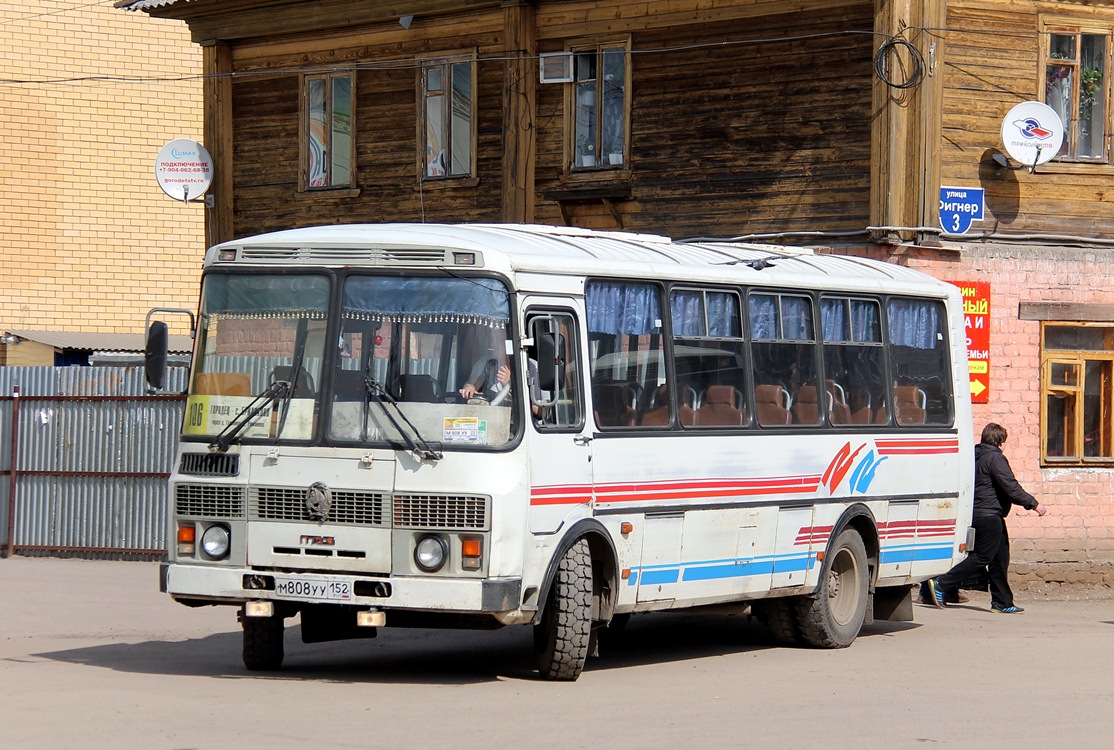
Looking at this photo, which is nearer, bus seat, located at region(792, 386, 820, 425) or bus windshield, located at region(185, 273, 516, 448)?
bus windshield, located at region(185, 273, 516, 448)

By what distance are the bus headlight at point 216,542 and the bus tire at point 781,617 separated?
4.55m

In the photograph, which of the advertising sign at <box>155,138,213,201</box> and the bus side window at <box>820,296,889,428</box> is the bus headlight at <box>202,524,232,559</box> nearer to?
the bus side window at <box>820,296,889,428</box>

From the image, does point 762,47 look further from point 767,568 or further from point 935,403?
point 767,568

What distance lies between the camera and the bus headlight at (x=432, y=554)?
34.1ft

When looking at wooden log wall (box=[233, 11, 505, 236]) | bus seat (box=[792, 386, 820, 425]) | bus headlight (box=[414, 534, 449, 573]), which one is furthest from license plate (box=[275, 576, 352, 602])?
wooden log wall (box=[233, 11, 505, 236])

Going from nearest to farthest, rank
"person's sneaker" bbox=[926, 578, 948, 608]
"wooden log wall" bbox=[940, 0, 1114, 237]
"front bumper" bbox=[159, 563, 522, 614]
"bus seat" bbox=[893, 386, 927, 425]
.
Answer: "front bumper" bbox=[159, 563, 522, 614] < "bus seat" bbox=[893, 386, 927, 425] < "person's sneaker" bbox=[926, 578, 948, 608] < "wooden log wall" bbox=[940, 0, 1114, 237]

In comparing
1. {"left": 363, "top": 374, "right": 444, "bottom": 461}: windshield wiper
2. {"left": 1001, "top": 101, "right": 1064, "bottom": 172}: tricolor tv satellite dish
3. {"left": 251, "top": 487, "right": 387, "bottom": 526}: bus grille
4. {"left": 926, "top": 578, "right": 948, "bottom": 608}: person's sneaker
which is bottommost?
{"left": 926, "top": 578, "right": 948, "bottom": 608}: person's sneaker

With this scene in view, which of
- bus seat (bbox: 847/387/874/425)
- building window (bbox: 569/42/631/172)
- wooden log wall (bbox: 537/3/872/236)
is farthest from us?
building window (bbox: 569/42/631/172)

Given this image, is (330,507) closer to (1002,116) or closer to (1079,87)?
(1002,116)

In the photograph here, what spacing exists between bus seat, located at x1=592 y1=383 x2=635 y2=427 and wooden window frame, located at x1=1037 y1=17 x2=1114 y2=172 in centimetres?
1009

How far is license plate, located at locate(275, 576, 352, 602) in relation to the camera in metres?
10.5

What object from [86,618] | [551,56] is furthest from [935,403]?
[551,56]

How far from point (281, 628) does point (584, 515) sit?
203 cm

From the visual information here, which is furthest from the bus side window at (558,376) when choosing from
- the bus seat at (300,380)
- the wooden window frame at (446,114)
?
the wooden window frame at (446,114)
